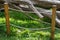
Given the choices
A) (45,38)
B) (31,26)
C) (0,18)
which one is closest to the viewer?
(45,38)

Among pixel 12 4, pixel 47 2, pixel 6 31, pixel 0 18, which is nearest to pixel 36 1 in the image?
pixel 47 2

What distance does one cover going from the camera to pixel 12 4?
6098 millimetres

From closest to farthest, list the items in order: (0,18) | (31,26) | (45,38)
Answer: (45,38) → (31,26) → (0,18)

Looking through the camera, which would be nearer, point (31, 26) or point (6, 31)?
point (6, 31)

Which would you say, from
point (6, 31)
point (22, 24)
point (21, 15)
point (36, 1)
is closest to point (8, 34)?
point (6, 31)

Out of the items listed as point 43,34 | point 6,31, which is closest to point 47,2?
point 43,34

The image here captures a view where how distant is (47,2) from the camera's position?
5953 millimetres

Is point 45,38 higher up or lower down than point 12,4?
lower down

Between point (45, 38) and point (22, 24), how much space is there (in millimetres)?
972

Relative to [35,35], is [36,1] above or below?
above

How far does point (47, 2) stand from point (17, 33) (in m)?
1.58

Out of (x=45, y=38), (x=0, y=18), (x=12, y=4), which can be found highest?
(x=12, y=4)

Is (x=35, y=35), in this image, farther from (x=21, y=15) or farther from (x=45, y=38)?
(x=21, y=15)

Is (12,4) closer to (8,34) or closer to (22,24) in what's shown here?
(22,24)
